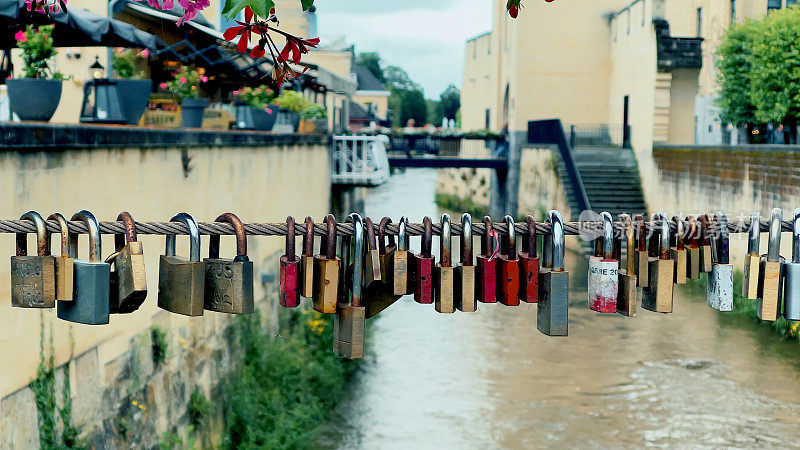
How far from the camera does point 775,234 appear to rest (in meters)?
3.25

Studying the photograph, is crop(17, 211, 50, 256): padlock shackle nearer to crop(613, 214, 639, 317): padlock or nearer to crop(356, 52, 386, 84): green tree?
crop(613, 214, 639, 317): padlock

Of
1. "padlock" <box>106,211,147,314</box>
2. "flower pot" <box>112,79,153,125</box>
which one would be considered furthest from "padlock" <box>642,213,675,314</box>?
"flower pot" <box>112,79,153,125</box>

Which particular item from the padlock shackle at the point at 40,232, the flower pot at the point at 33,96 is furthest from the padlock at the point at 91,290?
the flower pot at the point at 33,96

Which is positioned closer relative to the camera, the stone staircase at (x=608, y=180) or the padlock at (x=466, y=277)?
the padlock at (x=466, y=277)

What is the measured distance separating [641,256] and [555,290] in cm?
38

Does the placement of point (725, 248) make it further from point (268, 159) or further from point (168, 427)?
point (268, 159)

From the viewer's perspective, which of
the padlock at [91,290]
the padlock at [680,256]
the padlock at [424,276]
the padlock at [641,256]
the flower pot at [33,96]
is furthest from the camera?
the flower pot at [33,96]

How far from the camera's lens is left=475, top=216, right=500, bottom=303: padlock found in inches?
125

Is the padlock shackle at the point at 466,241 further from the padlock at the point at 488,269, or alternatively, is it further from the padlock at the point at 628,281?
the padlock at the point at 628,281

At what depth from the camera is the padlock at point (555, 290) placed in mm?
3125

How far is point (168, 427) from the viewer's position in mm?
9281

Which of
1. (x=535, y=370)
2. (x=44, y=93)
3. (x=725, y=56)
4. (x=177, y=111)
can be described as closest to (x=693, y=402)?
(x=535, y=370)

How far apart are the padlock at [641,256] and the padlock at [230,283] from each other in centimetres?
120

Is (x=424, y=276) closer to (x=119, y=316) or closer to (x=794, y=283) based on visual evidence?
(x=794, y=283)
